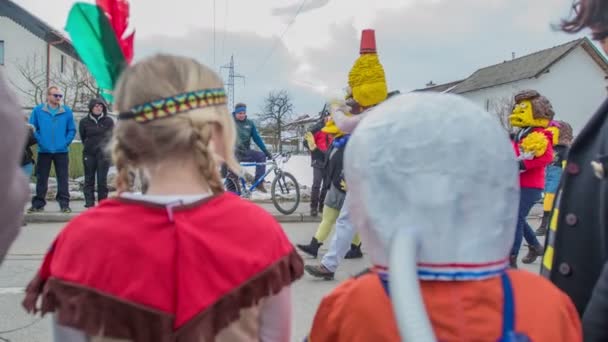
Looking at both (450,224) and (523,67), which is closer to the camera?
(450,224)

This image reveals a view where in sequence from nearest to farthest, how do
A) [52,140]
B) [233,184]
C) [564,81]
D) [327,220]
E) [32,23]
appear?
[327,220] → [52,140] → [233,184] → [32,23] → [564,81]

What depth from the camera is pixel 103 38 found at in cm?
160

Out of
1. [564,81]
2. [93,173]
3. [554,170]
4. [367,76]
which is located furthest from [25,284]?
[564,81]

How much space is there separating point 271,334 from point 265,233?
0.29 meters

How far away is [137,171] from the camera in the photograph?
1.53 m

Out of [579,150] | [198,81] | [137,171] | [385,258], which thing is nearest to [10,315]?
[137,171]

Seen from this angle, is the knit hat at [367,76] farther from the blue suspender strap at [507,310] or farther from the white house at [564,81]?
the white house at [564,81]

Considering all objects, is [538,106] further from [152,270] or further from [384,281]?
[152,270]

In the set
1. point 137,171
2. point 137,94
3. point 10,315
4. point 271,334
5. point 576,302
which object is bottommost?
point 10,315

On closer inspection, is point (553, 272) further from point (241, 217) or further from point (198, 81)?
point (198, 81)

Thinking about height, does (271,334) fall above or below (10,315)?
above

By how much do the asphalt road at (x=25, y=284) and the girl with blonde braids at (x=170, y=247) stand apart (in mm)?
2111

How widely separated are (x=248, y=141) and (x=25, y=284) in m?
5.71

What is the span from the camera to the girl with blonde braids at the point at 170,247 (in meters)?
1.31
